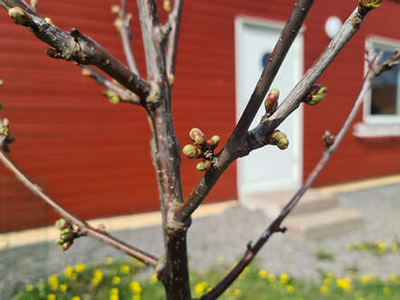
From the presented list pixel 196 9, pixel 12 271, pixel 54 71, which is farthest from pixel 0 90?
pixel 196 9

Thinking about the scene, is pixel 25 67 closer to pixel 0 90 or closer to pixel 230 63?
pixel 0 90

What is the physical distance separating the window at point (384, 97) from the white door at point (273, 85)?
2.33 meters

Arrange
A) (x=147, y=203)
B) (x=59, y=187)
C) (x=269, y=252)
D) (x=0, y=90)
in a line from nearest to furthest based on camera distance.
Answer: (x=0, y=90)
(x=269, y=252)
(x=59, y=187)
(x=147, y=203)

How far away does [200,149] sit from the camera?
0.56 m

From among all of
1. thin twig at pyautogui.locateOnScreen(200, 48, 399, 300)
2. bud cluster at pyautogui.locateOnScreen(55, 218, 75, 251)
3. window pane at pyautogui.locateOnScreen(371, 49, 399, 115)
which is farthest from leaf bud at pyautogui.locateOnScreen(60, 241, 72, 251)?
window pane at pyautogui.locateOnScreen(371, 49, 399, 115)

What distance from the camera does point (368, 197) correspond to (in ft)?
20.8

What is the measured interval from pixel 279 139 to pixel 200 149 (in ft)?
0.50

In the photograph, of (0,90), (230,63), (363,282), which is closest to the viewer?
(363,282)

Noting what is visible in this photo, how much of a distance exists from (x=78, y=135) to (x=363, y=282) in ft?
12.8

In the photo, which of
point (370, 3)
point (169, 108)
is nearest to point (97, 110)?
point (169, 108)

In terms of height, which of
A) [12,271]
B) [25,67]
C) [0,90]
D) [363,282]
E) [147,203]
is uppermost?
[25,67]

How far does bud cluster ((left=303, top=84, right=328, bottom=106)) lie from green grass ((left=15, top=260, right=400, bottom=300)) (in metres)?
2.30

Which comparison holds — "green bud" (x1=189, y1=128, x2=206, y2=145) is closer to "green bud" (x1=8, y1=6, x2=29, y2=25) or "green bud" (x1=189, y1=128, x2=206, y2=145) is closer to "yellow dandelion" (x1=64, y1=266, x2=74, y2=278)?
"green bud" (x1=8, y1=6, x2=29, y2=25)

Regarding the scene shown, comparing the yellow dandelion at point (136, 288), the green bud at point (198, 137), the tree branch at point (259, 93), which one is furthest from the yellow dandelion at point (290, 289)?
the green bud at point (198, 137)
